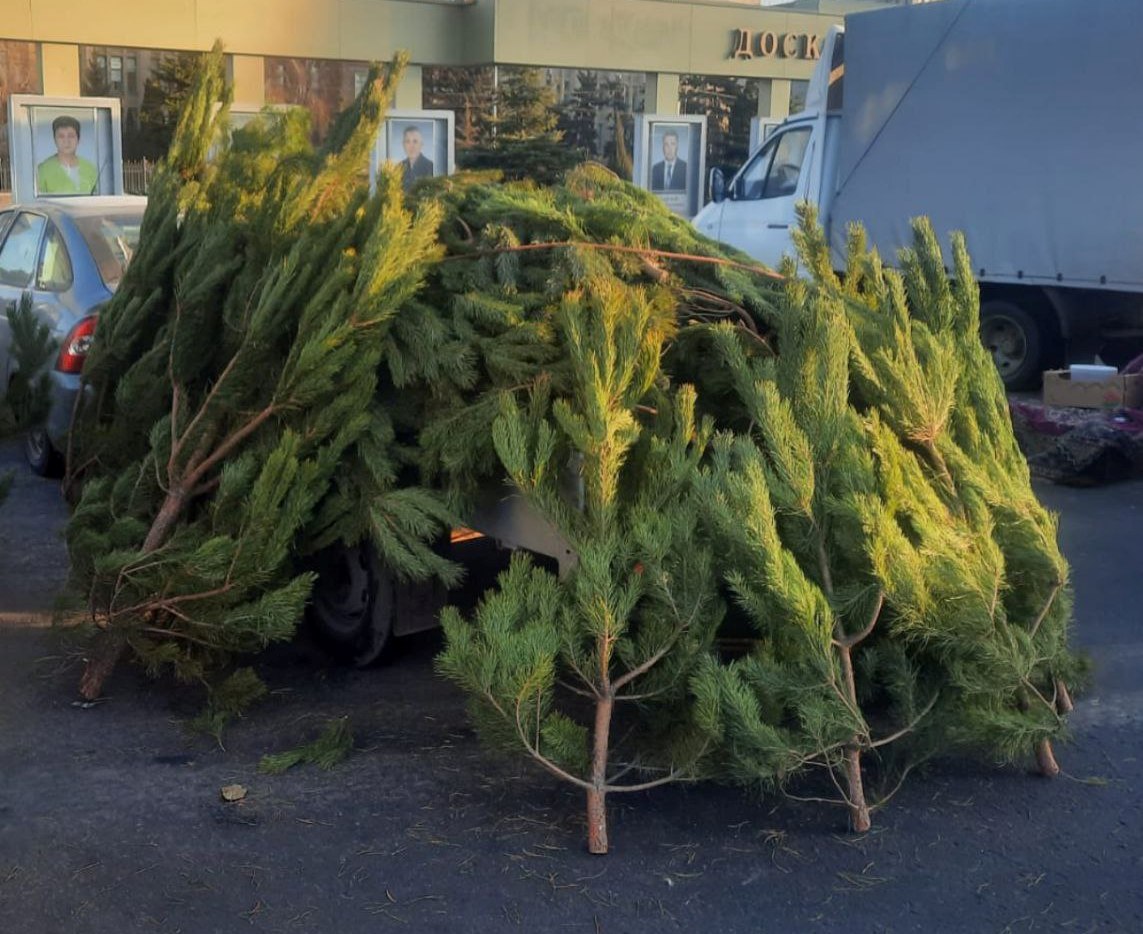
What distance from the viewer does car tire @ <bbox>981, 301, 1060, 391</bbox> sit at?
12656 mm

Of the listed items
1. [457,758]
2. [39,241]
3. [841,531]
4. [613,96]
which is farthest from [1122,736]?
[613,96]

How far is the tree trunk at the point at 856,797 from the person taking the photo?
3934 millimetres

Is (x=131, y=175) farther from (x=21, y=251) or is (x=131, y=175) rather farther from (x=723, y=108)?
(x=21, y=251)

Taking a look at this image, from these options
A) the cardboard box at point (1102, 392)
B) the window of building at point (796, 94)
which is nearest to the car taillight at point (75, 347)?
the cardboard box at point (1102, 392)

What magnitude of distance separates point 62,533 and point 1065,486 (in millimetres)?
6550

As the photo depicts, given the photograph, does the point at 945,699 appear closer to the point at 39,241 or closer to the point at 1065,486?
the point at 1065,486

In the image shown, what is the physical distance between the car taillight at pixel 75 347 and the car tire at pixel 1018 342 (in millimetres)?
8433

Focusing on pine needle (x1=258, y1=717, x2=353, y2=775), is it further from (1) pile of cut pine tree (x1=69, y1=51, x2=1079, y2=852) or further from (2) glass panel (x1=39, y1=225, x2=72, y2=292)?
(2) glass panel (x1=39, y1=225, x2=72, y2=292)

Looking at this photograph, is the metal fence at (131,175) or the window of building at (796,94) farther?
the window of building at (796,94)

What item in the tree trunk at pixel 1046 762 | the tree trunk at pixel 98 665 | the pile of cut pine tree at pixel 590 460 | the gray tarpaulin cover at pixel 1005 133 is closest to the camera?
the pile of cut pine tree at pixel 590 460

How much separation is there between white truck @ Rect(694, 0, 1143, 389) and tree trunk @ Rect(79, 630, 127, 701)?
9.05 m

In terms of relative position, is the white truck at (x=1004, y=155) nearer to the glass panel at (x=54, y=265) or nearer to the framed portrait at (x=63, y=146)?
the glass panel at (x=54, y=265)

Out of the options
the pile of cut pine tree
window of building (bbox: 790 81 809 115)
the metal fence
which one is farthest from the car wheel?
window of building (bbox: 790 81 809 115)

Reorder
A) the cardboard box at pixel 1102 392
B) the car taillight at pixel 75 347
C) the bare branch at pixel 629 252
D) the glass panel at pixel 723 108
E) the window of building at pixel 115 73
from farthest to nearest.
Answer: the glass panel at pixel 723 108, the window of building at pixel 115 73, the cardboard box at pixel 1102 392, the car taillight at pixel 75 347, the bare branch at pixel 629 252
